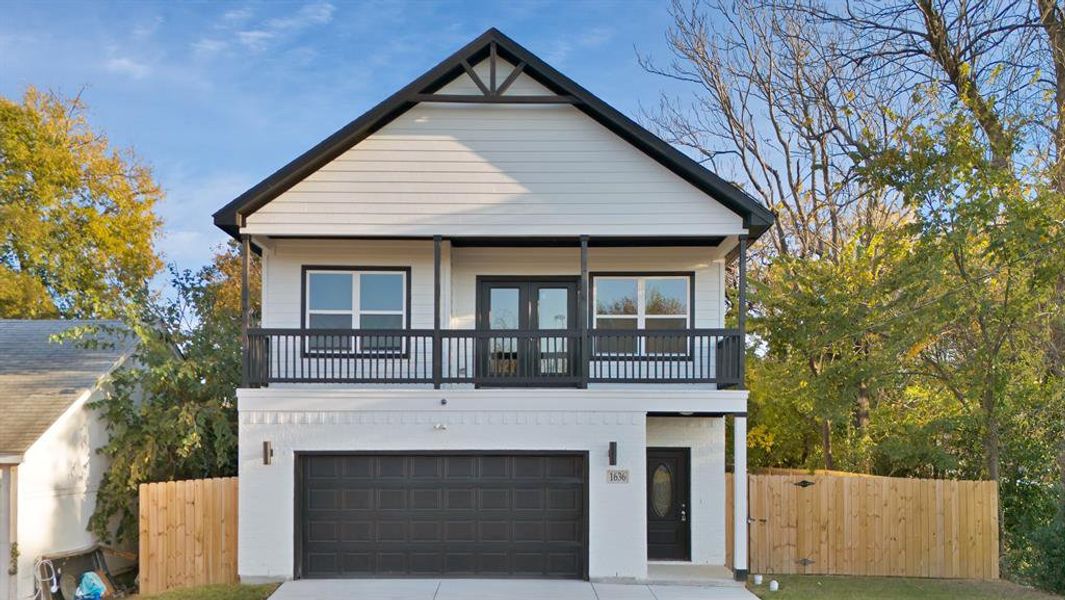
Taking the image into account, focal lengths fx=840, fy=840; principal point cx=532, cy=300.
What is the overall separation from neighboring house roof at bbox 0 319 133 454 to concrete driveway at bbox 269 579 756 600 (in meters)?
4.84

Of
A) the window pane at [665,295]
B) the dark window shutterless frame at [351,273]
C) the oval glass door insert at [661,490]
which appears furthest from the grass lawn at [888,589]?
the dark window shutterless frame at [351,273]

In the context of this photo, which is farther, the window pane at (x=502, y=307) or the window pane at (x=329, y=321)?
the window pane at (x=502, y=307)

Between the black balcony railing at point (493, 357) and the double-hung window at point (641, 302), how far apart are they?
449 millimetres

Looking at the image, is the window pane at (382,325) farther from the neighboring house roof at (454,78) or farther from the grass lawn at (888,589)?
the grass lawn at (888,589)

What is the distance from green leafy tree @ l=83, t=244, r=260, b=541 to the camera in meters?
14.1

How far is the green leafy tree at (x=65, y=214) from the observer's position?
23.0 m

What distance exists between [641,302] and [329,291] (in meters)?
5.42

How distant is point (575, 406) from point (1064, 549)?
703cm

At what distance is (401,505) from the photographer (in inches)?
520

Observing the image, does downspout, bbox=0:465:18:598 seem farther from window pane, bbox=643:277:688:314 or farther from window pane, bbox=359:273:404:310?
window pane, bbox=643:277:688:314

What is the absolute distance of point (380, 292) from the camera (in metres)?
14.5

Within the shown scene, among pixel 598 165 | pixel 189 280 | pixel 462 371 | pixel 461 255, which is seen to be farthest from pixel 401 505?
pixel 189 280

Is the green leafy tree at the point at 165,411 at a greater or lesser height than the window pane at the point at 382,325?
lesser

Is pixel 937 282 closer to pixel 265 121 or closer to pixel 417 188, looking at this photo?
pixel 417 188
